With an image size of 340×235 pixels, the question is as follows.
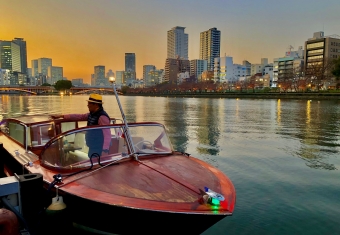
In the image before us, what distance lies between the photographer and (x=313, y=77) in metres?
95.0

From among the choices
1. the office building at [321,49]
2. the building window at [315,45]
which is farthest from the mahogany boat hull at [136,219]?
the building window at [315,45]

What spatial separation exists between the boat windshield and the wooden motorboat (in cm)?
2

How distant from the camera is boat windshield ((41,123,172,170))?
5301mm

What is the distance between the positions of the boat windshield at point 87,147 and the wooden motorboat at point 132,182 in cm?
2

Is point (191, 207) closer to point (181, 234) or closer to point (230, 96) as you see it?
point (181, 234)

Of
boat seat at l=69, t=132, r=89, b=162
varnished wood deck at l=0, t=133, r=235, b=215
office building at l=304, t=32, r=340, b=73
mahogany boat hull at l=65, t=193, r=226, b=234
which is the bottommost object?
mahogany boat hull at l=65, t=193, r=226, b=234

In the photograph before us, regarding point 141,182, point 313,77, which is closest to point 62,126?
point 141,182

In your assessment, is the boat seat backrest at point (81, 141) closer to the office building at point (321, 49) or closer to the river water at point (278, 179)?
the river water at point (278, 179)

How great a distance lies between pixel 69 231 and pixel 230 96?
107 m

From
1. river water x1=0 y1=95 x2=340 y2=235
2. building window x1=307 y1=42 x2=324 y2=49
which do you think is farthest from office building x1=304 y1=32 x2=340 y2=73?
river water x1=0 y1=95 x2=340 y2=235

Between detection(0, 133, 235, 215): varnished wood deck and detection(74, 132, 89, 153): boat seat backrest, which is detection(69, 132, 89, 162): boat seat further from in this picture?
detection(0, 133, 235, 215): varnished wood deck

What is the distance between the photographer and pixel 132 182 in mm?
4664

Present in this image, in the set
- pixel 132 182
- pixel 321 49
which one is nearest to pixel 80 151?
pixel 132 182

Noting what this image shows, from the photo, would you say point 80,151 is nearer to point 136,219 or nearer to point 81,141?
point 81,141
